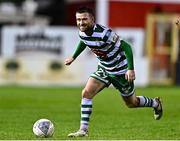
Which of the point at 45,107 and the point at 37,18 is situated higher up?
the point at 45,107

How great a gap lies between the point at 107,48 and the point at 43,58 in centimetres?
2122

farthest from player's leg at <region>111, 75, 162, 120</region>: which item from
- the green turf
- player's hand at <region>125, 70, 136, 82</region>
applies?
player's hand at <region>125, 70, 136, 82</region>

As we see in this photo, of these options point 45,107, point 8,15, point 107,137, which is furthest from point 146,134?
point 8,15

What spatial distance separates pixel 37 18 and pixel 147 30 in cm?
1707

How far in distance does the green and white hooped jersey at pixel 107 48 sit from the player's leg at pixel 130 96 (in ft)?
0.51

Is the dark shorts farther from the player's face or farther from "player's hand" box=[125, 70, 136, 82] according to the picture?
the player's face

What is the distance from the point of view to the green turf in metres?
13.3

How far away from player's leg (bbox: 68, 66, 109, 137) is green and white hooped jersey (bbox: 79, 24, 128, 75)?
0.67 feet

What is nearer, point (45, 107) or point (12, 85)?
point (45, 107)

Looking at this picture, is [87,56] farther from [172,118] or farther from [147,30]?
[172,118]

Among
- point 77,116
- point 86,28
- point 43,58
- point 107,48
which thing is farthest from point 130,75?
point 43,58

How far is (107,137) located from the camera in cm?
1268

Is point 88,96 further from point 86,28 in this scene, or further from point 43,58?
point 43,58

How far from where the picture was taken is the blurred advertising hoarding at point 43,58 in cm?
3388
